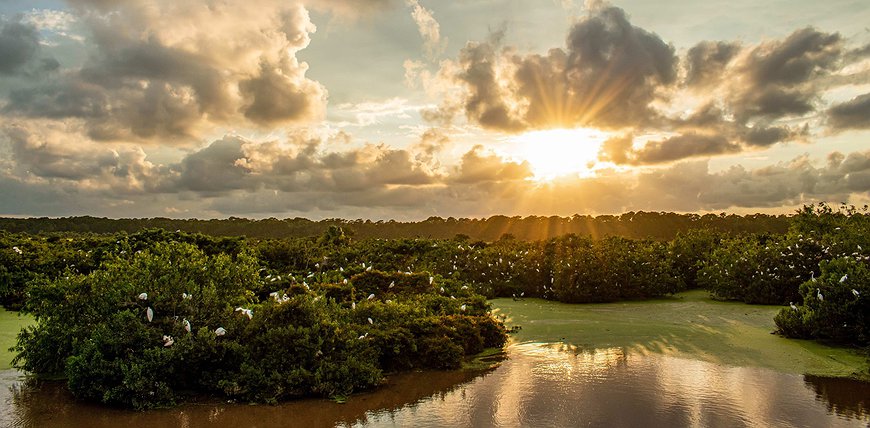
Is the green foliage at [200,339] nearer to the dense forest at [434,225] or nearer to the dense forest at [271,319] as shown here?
the dense forest at [271,319]

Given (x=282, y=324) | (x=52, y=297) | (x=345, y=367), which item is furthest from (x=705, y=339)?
(x=52, y=297)

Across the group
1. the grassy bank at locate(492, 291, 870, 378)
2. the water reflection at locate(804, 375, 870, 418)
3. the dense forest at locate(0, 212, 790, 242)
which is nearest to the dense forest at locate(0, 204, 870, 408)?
the grassy bank at locate(492, 291, 870, 378)

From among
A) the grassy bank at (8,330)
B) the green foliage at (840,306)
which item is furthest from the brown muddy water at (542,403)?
the green foliage at (840,306)

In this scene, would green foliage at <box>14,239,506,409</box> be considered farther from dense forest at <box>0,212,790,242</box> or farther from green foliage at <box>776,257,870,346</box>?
dense forest at <box>0,212,790,242</box>

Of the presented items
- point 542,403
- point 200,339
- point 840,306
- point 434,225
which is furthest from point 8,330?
point 434,225

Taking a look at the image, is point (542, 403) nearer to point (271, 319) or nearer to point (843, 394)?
point (271, 319)
